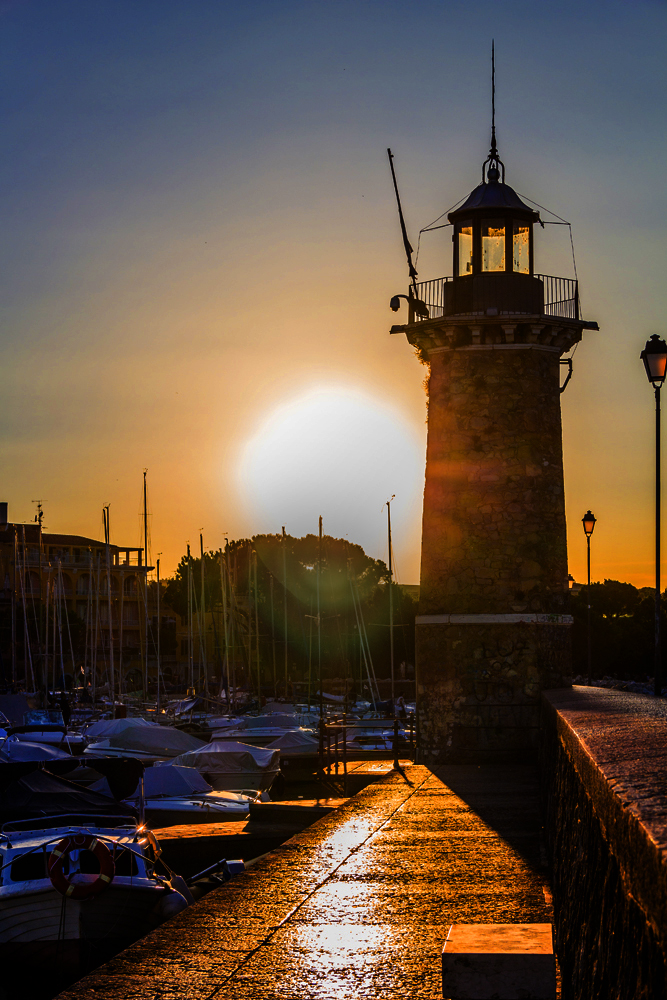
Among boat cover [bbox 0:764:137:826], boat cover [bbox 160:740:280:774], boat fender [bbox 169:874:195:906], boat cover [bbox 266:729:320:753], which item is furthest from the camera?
boat cover [bbox 266:729:320:753]

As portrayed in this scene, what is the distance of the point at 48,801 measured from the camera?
16.8m

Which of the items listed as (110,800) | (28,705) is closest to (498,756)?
(110,800)

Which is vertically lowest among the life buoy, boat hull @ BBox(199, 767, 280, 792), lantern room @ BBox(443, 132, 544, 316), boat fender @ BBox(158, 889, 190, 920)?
boat hull @ BBox(199, 767, 280, 792)

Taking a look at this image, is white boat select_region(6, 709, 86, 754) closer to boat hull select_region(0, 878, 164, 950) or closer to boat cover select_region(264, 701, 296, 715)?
boat cover select_region(264, 701, 296, 715)

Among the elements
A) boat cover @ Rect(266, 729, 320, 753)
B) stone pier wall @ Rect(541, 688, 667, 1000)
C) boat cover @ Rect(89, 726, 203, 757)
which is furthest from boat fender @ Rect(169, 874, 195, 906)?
boat cover @ Rect(266, 729, 320, 753)

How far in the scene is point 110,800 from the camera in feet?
56.3

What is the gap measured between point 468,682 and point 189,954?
1174cm

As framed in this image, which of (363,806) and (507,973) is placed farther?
(363,806)

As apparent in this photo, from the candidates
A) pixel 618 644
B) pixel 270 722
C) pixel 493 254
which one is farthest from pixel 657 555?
pixel 618 644

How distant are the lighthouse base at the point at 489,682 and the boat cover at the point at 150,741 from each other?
54.8 feet

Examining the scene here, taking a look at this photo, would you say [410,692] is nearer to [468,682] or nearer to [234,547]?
[234,547]

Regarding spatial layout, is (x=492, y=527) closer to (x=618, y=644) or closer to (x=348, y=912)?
(x=348, y=912)

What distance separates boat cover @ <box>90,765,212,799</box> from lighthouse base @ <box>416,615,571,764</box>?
29.7 feet

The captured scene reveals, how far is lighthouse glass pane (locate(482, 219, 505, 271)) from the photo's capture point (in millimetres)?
18734
